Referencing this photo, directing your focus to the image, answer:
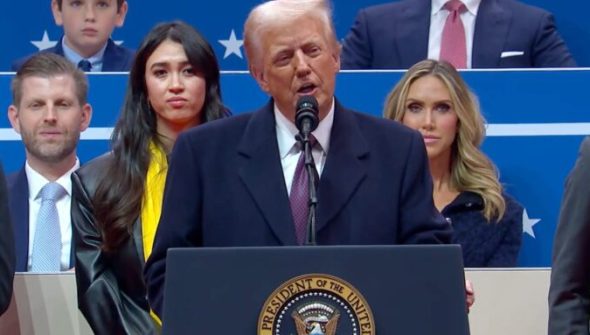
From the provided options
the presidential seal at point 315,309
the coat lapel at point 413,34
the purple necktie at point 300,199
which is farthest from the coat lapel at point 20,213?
the presidential seal at point 315,309

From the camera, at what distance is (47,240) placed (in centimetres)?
416

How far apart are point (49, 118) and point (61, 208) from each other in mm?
321

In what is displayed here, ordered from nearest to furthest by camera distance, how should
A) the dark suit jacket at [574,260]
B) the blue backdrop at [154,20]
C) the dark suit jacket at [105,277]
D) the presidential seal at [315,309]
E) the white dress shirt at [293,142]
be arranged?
the presidential seal at [315,309] → the dark suit jacket at [574,260] → the white dress shirt at [293,142] → the dark suit jacket at [105,277] → the blue backdrop at [154,20]

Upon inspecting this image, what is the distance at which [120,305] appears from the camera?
360 cm

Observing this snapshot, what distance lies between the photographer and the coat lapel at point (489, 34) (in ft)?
17.0

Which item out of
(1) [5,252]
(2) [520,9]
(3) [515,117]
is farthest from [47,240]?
(2) [520,9]

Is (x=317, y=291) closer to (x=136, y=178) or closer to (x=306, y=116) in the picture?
(x=306, y=116)

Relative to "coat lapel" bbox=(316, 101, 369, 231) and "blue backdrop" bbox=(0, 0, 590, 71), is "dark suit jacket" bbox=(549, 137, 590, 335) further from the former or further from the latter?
"blue backdrop" bbox=(0, 0, 590, 71)

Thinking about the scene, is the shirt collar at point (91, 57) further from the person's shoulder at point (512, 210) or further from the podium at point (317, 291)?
the podium at point (317, 291)

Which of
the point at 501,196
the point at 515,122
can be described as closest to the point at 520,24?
the point at 515,122

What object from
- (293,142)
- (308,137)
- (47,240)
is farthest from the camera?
(47,240)

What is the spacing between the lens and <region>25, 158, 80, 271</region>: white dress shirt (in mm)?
4168

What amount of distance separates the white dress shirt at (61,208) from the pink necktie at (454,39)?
1.53 metres

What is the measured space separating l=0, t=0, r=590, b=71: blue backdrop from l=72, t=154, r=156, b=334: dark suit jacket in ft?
7.71
